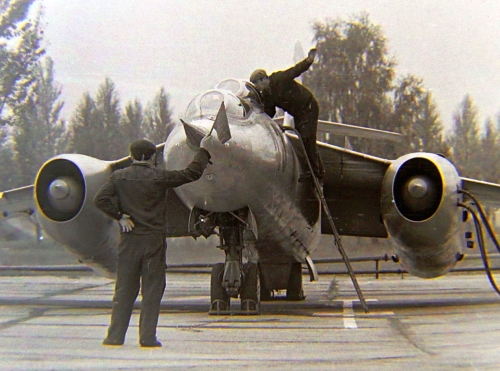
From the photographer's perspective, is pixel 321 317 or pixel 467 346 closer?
pixel 467 346

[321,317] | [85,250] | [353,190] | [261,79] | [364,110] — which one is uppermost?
[364,110]

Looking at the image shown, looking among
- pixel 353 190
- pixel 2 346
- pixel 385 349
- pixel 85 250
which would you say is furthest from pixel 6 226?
pixel 385 349

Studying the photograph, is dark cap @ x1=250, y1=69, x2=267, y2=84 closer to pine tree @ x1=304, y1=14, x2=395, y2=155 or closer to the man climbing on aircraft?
the man climbing on aircraft

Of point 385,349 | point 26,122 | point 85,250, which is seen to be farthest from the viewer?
point 26,122

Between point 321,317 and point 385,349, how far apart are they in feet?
9.78

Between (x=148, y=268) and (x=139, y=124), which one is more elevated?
(x=139, y=124)

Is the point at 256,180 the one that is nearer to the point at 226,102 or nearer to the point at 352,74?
the point at 226,102

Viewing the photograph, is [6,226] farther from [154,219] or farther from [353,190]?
[154,219]

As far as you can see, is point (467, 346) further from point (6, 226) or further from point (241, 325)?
point (6, 226)

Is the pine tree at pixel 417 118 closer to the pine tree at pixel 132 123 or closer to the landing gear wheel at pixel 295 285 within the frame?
the pine tree at pixel 132 123

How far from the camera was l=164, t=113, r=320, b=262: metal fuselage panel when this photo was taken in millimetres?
6172

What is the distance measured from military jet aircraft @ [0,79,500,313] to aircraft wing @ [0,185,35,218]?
0.03 m

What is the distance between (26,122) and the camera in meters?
13.7

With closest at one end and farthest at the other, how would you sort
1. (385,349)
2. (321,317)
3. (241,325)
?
1. (385,349)
2. (241,325)
3. (321,317)
